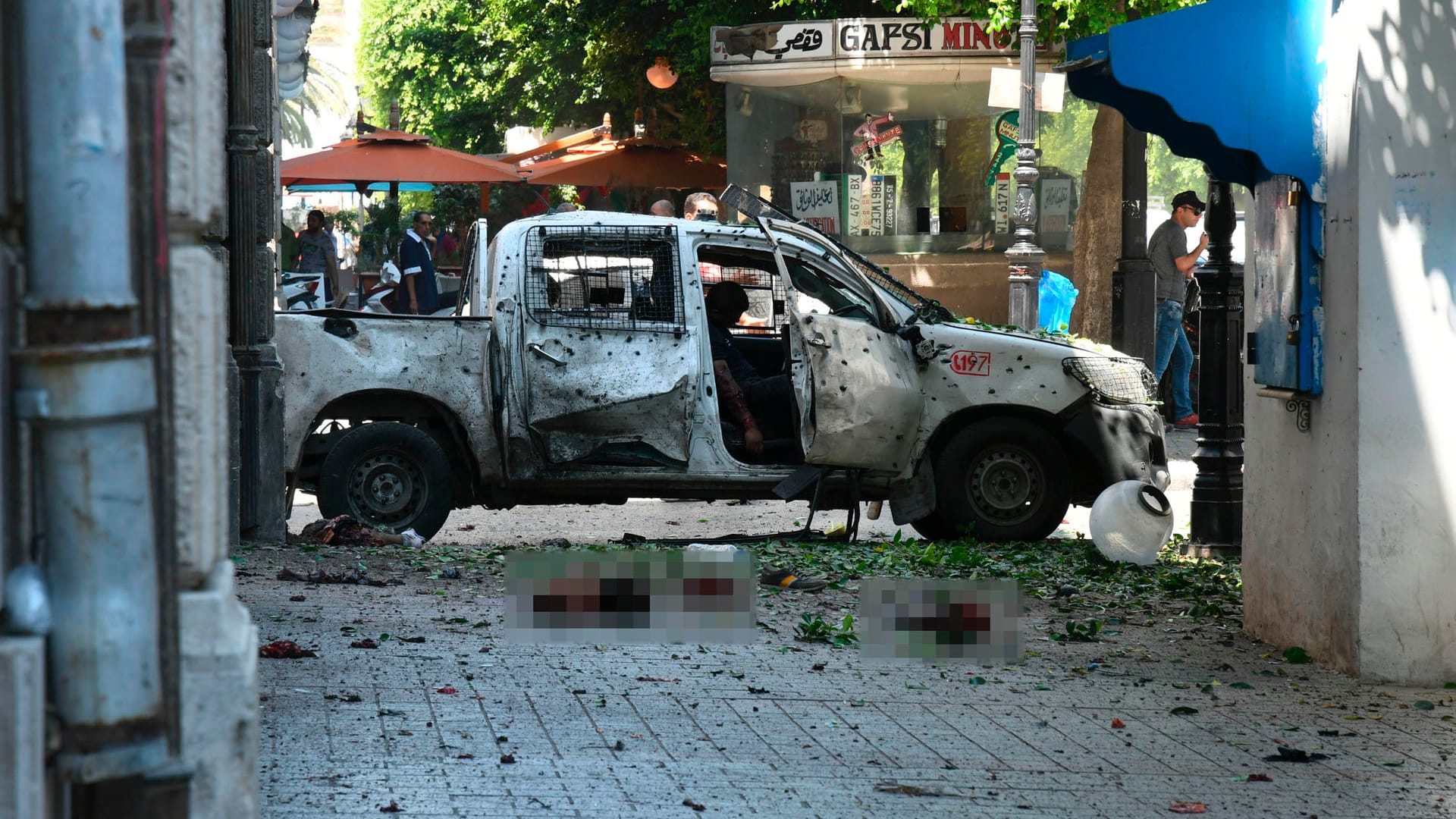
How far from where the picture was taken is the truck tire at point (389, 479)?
29.1ft

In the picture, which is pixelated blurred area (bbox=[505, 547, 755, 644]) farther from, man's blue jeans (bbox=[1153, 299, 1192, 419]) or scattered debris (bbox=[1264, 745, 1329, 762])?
man's blue jeans (bbox=[1153, 299, 1192, 419])

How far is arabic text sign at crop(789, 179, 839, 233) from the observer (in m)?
20.4

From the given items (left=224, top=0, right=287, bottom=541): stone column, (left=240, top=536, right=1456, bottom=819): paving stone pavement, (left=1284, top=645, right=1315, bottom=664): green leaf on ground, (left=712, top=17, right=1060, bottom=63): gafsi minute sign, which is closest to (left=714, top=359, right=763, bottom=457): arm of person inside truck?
(left=224, top=0, right=287, bottom=541): stone column

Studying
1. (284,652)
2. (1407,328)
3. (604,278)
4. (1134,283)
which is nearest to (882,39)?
(1134,283)

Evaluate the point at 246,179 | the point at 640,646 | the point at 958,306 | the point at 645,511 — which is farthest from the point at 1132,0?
the point at 640,646

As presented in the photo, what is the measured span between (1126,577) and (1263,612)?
1.60 metres

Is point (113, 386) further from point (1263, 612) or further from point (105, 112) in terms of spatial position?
point (1263, 612)

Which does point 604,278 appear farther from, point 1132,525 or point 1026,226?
point 1026,226

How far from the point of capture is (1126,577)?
830 centimetres

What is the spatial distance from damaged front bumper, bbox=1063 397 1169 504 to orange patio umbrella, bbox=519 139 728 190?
1393 centimetres

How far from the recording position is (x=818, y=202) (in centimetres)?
2050

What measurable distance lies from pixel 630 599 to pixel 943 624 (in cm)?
125

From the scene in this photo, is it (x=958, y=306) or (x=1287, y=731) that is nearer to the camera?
(x=1287, y=731)

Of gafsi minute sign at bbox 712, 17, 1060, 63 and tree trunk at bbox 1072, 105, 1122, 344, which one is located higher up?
gafsi minute sign at bbox 712, 17, 1060, 63
